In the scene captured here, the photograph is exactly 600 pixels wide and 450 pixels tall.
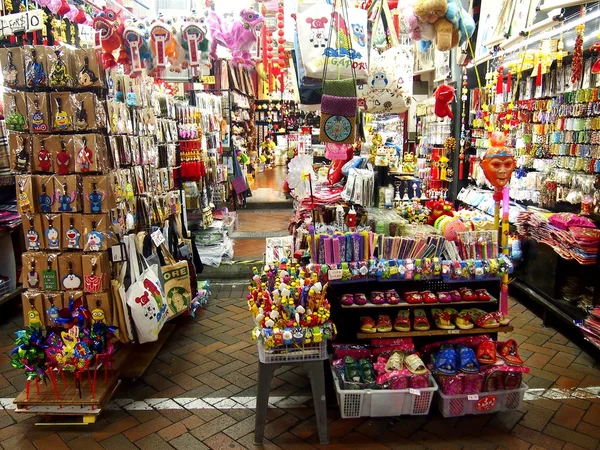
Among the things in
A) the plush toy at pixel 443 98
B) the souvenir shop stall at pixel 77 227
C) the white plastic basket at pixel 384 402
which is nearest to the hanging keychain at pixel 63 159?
the souvenir shop stall at pixel 77 227

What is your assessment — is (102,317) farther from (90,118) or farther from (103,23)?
(103,23)

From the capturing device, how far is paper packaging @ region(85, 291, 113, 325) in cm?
311

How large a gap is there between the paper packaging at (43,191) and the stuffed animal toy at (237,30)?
1798 millimetres

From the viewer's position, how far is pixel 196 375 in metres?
3.42

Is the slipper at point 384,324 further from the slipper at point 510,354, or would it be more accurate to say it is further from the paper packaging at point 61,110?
the paper packaging at point 61,110

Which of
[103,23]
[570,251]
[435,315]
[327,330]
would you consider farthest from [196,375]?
[570,251]

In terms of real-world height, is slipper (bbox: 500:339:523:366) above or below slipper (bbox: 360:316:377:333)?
below

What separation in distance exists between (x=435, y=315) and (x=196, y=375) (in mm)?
1705

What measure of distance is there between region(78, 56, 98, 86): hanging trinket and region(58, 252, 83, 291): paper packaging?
107cm

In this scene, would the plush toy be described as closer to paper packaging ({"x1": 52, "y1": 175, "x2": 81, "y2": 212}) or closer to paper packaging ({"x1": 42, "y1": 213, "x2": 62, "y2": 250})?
paper packaging ({"x1": 52, "y1": 175, "x2": 81, "y2": 212})

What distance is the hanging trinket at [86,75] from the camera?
2.94m

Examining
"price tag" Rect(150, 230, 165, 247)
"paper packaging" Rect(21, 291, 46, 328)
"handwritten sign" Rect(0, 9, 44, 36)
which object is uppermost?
"handwritten sign" Rect(0, 9, 44, 36)

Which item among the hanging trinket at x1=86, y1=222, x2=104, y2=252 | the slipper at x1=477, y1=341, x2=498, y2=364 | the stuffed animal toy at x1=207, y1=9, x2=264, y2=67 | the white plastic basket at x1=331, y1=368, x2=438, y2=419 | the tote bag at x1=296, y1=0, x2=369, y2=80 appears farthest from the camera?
the stuffed animal toy at x1=207, y1=9, x2=264, y2=67

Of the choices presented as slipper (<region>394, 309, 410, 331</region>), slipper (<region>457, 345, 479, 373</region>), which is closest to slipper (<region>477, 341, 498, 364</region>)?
slipper (<region>457, 345, 479, 373</region>)
